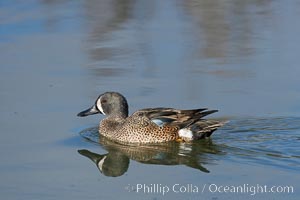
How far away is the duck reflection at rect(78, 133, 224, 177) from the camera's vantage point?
31.0ft

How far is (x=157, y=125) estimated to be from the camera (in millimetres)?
10547

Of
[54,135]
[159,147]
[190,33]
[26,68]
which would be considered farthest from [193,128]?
[190,33]

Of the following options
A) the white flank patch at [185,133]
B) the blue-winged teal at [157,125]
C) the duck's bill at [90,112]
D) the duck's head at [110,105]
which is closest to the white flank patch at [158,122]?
the blue-winged teal at [157,125]

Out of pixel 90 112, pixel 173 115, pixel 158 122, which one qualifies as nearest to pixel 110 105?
pixel 90 112

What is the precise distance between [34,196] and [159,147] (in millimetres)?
2039

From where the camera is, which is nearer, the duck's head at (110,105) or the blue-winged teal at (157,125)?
the blue-winged teal at (157,125)

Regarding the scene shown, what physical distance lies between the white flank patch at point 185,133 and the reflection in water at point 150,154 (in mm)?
117

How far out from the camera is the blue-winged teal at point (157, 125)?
10.3 metres

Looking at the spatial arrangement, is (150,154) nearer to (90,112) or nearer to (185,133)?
(185,133)

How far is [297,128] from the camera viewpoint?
10.2m

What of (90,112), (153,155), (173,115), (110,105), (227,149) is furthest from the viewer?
(110,105)

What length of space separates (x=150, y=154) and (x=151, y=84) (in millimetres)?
1833

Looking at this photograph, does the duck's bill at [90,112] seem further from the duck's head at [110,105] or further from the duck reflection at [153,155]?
the duck reflection at [153,155]

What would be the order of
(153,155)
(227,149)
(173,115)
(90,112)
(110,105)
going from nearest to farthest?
(227,149) → (153,155) → (173,115) → (90,112) → (110,105)
